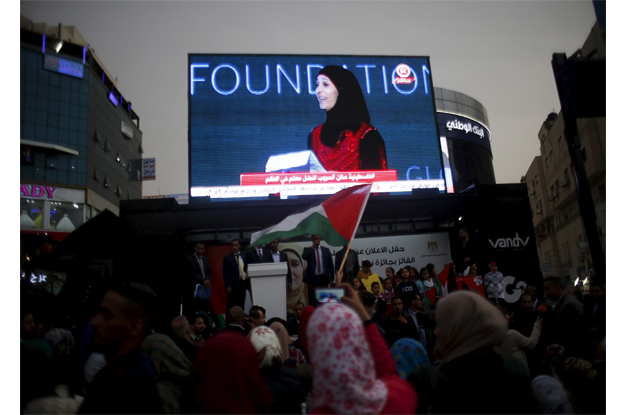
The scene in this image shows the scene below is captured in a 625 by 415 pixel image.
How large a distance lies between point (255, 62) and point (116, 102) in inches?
1458

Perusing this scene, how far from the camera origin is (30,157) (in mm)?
35094

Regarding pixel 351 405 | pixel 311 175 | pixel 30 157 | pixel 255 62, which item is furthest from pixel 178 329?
pixel 30 157

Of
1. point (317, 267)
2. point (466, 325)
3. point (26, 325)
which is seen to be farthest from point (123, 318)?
point (317, 267)

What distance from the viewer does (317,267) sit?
1065 cm

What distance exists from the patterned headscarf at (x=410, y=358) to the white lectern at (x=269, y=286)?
560 centimetres

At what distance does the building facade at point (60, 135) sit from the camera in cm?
3488

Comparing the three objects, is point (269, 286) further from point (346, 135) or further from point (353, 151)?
point (346, 135)

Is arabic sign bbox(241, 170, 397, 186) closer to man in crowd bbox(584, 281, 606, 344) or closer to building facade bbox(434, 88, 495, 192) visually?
man in crowd bbox(584, 281, 606, 344)

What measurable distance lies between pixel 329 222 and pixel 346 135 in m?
8.27

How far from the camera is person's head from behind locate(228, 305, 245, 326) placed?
417cm

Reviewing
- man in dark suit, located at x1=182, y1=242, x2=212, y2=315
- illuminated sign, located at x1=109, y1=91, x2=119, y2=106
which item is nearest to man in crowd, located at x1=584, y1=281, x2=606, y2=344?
man in dark suit, located at x1=182, y1=242, x2=212, y2=315

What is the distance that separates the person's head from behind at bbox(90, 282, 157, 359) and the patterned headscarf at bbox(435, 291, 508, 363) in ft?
5.21

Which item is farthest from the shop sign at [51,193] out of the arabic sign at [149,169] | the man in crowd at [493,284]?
the man in crowd at [493,284]

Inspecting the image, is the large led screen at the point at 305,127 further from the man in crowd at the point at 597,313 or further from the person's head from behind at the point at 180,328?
the person's head from behind at the point at 180,328
